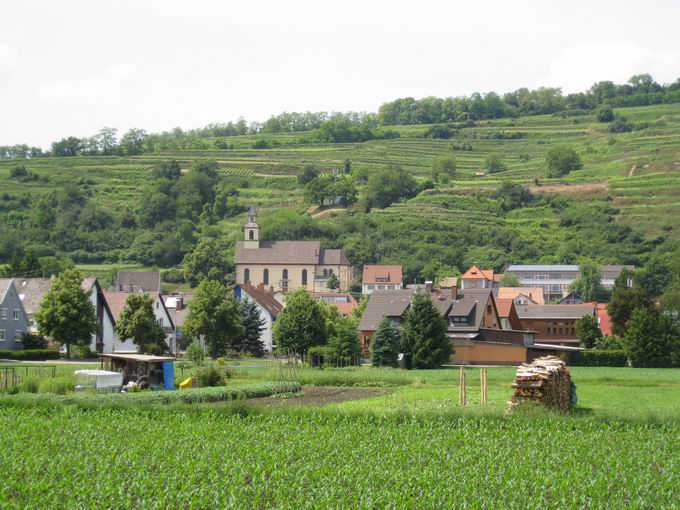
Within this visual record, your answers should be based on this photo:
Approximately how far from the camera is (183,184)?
629ft

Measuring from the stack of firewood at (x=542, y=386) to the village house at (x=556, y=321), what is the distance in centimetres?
7013

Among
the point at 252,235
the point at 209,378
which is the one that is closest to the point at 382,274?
the point at 252,235

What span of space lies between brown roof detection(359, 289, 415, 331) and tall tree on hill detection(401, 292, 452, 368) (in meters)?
10.9

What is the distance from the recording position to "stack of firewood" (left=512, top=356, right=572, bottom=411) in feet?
107

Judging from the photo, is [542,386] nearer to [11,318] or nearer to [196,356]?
[196,356]

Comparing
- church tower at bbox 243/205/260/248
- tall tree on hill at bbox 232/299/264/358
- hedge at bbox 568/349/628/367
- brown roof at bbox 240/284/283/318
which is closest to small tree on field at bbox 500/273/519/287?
church tower at bbox 243/205/260/248

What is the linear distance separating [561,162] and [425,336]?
133123 millimetres

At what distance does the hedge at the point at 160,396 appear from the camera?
33.5 meters

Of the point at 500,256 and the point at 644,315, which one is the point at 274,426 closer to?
the point at 644,315

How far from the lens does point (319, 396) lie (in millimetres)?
43312

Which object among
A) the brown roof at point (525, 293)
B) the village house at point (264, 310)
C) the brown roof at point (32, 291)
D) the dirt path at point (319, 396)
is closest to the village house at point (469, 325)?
the village house at point (264, 310)

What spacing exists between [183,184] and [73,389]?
153 m

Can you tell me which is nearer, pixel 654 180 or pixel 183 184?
pixel 654 180

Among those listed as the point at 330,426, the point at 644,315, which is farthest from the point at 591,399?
the point at 644,315
